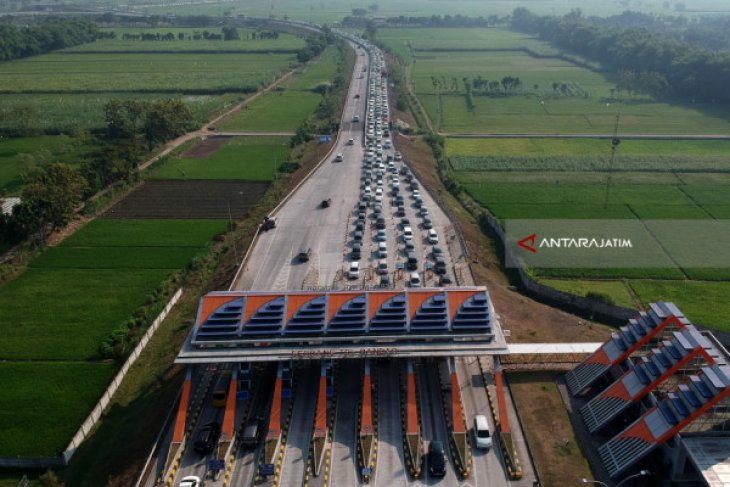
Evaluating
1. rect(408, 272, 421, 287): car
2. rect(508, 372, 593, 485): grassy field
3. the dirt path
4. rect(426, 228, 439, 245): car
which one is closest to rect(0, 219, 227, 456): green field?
rect(408, 272, 421, 287): car

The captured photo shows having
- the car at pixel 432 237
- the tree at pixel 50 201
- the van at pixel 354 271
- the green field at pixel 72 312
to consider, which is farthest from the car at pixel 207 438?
the tree at pixel 50 201

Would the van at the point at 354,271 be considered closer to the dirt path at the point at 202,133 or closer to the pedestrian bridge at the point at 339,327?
the pedestrian bridge at the point at 339,327

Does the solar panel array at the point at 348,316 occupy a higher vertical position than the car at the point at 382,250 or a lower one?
higher

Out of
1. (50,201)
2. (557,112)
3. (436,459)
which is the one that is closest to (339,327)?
(436,459)

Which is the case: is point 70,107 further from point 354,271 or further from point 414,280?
point 414,280

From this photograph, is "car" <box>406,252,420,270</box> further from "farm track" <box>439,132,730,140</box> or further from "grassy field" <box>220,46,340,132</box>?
"grassy field" <box>220,46,340,132</box>
